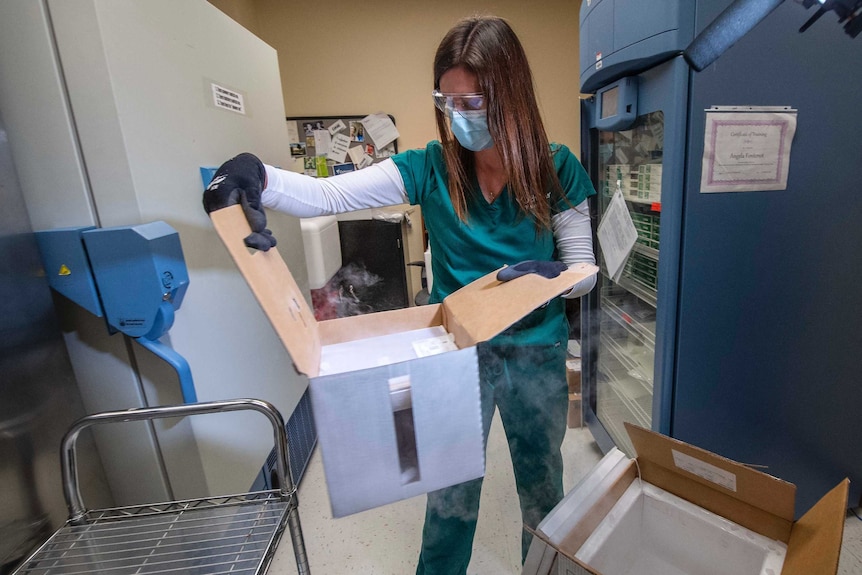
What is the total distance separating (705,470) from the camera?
2.83 ft

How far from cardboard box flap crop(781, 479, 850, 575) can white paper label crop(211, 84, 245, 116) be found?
1.50 m

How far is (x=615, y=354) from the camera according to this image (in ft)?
5.38

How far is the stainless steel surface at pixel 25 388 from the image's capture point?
0.78 m

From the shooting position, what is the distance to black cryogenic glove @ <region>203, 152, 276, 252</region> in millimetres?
580

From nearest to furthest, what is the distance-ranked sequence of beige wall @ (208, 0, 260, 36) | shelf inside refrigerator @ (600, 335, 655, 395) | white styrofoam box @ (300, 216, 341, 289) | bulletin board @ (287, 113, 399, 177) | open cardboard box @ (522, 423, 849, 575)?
open cardboard box @ (522, 423, 849, 575) < shelf inside refrigerator @ (600, 335, 655, 395) < white styrofoam box @ (300, 216, 341, 289) < beige wall @ (208, 0, 260, 36) < bulletin board @ (287, 113, 399, 177)

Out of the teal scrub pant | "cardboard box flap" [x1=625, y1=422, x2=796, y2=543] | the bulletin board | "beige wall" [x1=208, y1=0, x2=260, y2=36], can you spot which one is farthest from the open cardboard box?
"beige wall" [x1=208, y1=0, x2=260, y2=36]

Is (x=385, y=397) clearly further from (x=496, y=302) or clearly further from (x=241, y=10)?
(x=241, y=10)

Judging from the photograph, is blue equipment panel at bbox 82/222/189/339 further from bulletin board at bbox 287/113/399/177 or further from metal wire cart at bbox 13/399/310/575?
bulletin board at bbox 287/113/399/177

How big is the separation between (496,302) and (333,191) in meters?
0.40

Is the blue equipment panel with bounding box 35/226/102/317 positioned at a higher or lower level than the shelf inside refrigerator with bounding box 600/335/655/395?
higher

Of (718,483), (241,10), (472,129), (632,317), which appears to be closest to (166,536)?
(472,129)

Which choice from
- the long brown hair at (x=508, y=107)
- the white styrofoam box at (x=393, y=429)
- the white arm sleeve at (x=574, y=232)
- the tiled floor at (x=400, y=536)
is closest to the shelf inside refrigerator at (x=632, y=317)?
the tiled floor at (x=400, y=536)

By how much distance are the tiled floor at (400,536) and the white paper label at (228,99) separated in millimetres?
1037

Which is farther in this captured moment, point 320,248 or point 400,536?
point 320,248
